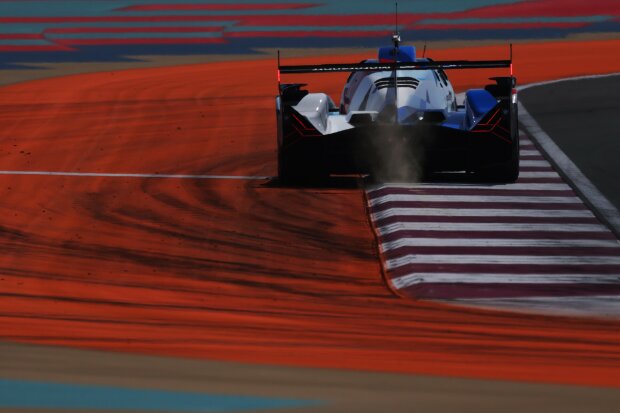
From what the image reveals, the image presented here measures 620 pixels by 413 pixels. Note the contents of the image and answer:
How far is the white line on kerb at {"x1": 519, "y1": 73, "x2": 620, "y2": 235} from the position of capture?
539 inches

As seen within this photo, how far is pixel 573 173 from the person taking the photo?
16094 millimetres

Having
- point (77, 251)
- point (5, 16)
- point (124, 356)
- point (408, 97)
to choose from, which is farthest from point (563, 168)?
point (5, 16)

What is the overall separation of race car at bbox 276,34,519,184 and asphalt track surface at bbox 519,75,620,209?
142 centimetres

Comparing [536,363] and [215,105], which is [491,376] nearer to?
[536,363]

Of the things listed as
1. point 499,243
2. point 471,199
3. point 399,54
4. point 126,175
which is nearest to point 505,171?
point 471,199

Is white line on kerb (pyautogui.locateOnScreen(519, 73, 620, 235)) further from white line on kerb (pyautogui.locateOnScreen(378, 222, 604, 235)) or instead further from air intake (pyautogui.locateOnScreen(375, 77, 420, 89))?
air intake (pyautogui.locateOnScreen(375, 77, 420, 89))

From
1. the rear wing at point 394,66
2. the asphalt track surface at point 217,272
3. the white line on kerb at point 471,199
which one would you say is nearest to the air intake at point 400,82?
the rear wing at point 394,66

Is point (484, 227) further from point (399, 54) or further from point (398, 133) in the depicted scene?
point (399, 54)

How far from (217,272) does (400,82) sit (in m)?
5.15

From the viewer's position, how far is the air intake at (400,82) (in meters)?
15.3

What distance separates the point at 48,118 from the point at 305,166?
342 inches

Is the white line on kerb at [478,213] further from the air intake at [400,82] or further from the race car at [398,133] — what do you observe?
the air intake at [400,82]

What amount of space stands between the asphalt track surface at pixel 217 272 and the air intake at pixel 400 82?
1.27m

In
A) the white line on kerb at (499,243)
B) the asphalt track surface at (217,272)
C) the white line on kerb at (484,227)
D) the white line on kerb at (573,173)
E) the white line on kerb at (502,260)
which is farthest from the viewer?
the white line on kerb at (573,173)
